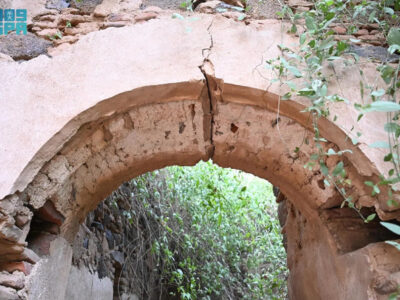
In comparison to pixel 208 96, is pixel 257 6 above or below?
above

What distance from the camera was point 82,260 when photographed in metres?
2.56

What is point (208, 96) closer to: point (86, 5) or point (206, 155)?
point (206, 155)

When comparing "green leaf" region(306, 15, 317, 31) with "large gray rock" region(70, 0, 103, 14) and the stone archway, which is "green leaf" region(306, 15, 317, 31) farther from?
"large gray rock" region(70, 0, 103, 14)

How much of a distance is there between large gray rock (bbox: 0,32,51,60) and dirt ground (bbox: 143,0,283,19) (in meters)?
0.53

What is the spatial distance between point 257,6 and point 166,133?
76 cm

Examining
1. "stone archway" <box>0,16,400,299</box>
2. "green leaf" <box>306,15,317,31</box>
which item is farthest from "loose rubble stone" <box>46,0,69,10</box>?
"green leaf" <box>306,15,317,31</box>

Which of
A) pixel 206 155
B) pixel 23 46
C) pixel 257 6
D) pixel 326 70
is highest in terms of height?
pixel 257 6

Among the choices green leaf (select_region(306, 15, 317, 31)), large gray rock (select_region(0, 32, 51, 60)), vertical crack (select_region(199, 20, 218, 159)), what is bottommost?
vertical crack (select_region(199, 20, 218, 159))

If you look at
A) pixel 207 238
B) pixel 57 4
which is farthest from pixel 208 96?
pixel 207 238

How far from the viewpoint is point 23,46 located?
202cm

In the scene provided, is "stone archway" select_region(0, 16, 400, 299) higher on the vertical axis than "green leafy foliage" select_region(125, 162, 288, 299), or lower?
lower

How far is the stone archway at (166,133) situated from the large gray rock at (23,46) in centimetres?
11

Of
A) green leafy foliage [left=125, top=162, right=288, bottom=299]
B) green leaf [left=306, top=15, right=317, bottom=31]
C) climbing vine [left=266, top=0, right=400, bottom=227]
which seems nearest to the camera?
climbing vine [left=266, top=0, right=400, bottom=227]

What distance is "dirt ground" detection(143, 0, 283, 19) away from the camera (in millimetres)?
2098
